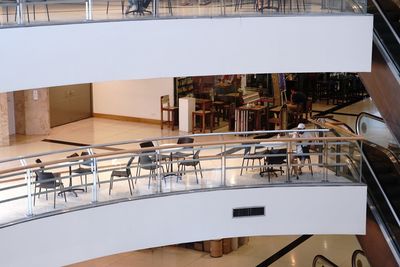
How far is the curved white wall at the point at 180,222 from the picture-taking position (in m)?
8.28

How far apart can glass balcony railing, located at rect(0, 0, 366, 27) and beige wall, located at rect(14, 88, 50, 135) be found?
7510 mm

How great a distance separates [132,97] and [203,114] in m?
2.39

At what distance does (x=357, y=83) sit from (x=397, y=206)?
1230cm

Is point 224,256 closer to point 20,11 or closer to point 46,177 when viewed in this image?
point 46,177

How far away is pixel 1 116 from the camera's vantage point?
50.2 feet

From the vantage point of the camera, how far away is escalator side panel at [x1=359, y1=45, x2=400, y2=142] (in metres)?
9.08

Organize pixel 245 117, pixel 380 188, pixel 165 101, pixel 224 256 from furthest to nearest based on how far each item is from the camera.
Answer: pixel 165 101
pixel 245 117
pixel 224 256
pixel 380 188

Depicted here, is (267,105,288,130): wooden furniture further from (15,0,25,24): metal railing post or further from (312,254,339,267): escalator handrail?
(15,0,25,24): metal railing post

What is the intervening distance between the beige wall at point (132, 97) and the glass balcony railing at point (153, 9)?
772 cm

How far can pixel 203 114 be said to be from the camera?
53.5 feet

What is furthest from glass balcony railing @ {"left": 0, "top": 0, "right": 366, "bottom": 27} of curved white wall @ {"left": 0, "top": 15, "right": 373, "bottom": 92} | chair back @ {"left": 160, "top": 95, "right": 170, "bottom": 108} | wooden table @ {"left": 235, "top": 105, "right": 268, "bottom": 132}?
chair back @ {"left": 160, "top": 95, "right": 170, "bottom": 108}

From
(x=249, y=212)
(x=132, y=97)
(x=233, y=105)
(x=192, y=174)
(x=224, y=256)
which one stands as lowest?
(x=224, y=256)

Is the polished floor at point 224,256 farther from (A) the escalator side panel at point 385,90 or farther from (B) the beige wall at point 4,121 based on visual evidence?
(A) the escalator side panel at point 385,90

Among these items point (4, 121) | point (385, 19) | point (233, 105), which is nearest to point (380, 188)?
point (385, 19)
